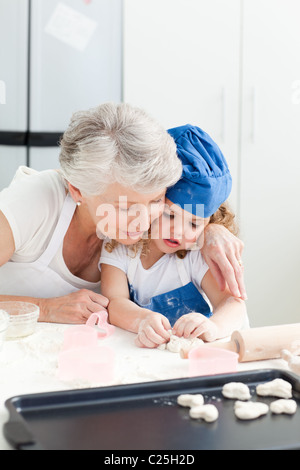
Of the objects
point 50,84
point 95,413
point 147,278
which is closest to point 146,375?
point 95,413

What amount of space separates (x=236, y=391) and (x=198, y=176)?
0.63 meters

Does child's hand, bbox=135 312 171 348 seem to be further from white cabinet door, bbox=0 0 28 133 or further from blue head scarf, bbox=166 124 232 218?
white cabinet door, bbox=0 0 28 133

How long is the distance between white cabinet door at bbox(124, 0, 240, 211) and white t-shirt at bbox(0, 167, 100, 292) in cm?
137

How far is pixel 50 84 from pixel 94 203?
153cm

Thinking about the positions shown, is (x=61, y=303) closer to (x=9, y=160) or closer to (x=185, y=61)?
(x=9, y=160)

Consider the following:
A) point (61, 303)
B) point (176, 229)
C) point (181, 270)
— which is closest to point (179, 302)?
point (181, 270)

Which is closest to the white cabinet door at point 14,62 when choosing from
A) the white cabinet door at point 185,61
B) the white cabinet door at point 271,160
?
the white cabinet door at point 185,61

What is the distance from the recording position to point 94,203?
1376mm

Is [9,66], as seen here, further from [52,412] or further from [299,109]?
[52,412]

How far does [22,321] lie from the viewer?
130 cm

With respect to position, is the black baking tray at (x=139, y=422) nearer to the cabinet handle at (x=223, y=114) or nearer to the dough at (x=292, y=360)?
the dough at (x=292, y=360)

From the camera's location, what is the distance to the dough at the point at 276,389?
93 centimetres

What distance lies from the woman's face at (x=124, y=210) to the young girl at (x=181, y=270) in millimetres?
106

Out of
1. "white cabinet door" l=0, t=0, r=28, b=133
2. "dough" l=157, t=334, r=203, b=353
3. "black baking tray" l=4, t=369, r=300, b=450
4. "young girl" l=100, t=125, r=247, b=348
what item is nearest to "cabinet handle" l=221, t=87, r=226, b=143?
"white cabinet door" l=0, t=0, r=28, b=133
